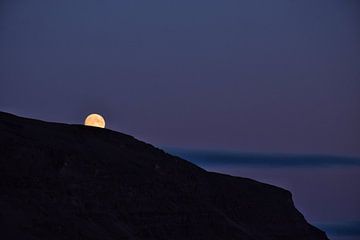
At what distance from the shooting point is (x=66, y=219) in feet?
272

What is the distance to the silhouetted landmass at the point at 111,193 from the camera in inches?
3263

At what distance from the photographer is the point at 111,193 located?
9612cm

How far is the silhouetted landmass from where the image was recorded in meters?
82.9

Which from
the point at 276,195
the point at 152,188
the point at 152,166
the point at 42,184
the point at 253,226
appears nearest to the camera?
the point at 42,184

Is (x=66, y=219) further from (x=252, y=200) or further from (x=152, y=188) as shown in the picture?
(x=252, y=200)

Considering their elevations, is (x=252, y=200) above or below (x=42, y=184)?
above

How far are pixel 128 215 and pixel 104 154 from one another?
11.9 m

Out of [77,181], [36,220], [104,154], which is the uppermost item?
[104,154]

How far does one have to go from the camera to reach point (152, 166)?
362 ft

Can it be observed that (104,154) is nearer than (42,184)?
No

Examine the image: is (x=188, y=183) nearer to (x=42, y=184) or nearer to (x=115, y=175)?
(x=115, y=175)

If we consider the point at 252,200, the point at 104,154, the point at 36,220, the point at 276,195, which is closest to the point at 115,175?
the point at 104,154

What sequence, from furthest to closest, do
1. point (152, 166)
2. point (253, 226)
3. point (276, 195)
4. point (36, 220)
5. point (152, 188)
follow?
→ point (276, 195) → point (253, 226) → point (152, 166) → point (152, 188) → point (36, 220)

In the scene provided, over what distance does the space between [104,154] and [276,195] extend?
39540 mm
